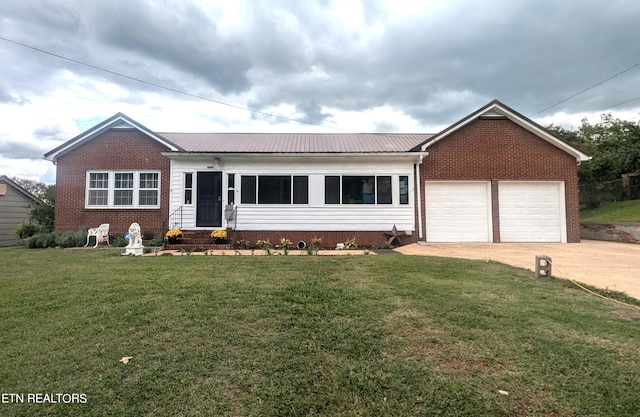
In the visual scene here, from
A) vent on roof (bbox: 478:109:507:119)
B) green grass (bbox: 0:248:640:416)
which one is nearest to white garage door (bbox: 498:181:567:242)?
vent on roof (bbox: 478:109:507:119)

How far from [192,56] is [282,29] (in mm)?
3839

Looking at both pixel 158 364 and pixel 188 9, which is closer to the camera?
pixel 158 364

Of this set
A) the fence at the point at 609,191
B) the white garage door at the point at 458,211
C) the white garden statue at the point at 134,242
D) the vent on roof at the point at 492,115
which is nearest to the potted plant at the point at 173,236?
the white garden statue at the point at 134,242

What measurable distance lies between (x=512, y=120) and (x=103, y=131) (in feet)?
53.8

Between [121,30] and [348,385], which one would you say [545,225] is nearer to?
[348,385]

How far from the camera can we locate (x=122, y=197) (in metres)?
13.0

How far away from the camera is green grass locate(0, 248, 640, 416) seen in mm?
2324

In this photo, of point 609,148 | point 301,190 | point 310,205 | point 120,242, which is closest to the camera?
point 120,242

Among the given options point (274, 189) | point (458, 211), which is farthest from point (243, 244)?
point (458, 211)

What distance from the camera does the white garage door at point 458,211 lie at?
41.1ft

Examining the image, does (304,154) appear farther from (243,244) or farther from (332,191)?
(243,244)

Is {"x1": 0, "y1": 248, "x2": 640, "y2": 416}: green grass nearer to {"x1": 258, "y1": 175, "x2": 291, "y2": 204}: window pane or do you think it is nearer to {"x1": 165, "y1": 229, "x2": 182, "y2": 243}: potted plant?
{"x1": 165, "y1": 229, "x2": 182, "y2": 243}: potted plant

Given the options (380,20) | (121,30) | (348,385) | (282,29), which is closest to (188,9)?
(121,30)

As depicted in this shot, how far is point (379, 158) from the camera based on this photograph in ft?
40.3
